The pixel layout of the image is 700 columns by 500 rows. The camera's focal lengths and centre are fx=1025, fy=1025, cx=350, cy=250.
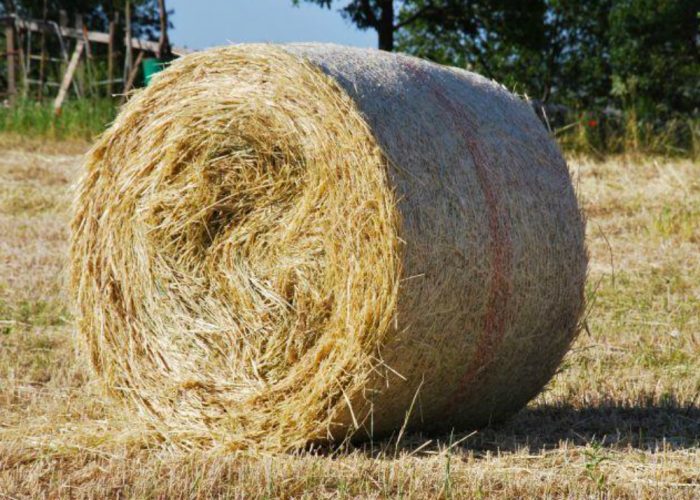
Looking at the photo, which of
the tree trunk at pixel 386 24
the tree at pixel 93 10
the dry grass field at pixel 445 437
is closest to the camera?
the dry grass field at pixel 445 437

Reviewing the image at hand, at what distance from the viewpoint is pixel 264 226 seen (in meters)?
4.50

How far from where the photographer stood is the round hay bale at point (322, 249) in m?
3.95

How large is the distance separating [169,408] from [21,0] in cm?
2667

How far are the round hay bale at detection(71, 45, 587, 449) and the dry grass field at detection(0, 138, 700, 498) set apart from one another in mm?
217

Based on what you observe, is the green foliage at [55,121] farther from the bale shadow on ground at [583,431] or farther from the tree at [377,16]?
the bale shadow on ground at [583,431]

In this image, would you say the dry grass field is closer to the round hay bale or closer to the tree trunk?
the round hay bale

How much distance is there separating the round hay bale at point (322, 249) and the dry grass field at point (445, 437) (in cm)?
22

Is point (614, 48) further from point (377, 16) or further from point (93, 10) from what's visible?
point (93, 10)

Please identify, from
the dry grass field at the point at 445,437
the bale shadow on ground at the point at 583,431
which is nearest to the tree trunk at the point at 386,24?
the dry grass field at the point at 445,437

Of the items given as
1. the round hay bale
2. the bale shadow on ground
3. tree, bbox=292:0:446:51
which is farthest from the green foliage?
the bale shadow on ground

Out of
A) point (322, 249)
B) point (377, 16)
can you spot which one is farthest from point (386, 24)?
point (322, 249)

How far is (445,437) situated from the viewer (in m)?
4.50

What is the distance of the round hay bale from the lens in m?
3.95

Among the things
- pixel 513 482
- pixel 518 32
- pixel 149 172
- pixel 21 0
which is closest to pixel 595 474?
pixel 513 482
